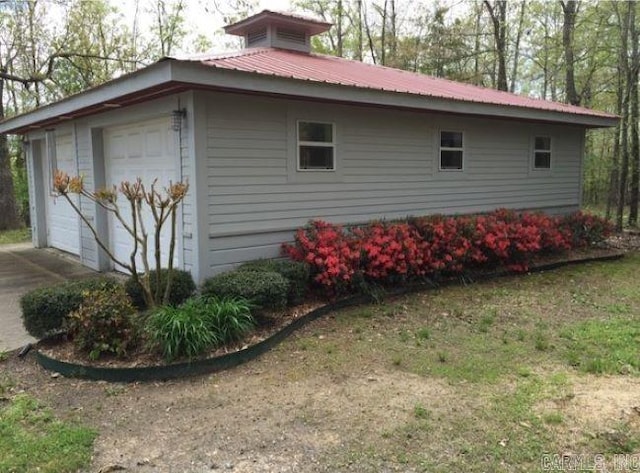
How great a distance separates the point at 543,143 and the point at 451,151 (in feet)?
10.4

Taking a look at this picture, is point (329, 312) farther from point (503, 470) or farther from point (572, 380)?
point (503, 470)

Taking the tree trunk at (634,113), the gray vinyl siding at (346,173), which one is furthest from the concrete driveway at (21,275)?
the tree trunk at (634,113)

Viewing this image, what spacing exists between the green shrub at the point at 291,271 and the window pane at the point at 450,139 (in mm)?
4218

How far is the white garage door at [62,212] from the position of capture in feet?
29.8

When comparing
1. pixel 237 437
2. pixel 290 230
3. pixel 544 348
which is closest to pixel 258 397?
pixel 237 437

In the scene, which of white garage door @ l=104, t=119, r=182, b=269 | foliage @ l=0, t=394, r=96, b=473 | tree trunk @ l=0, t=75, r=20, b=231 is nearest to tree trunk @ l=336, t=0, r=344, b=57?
tree trunk @ l=0, t=75, r=20, b=231

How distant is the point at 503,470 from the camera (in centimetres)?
281

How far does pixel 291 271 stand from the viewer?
5.81 m

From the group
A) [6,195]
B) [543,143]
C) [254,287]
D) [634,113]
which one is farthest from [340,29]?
[254,287]

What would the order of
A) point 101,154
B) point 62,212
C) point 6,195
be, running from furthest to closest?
point 6,195 < point 62,212 < point 101,154

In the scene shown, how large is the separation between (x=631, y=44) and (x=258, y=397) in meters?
13.1

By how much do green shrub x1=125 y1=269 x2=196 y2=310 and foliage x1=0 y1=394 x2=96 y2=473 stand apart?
1884 mm

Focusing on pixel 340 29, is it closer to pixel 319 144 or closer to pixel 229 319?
pixel 319 144

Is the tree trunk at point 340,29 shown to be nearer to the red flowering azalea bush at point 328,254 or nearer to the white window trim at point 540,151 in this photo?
the white window trim at point 540,151
